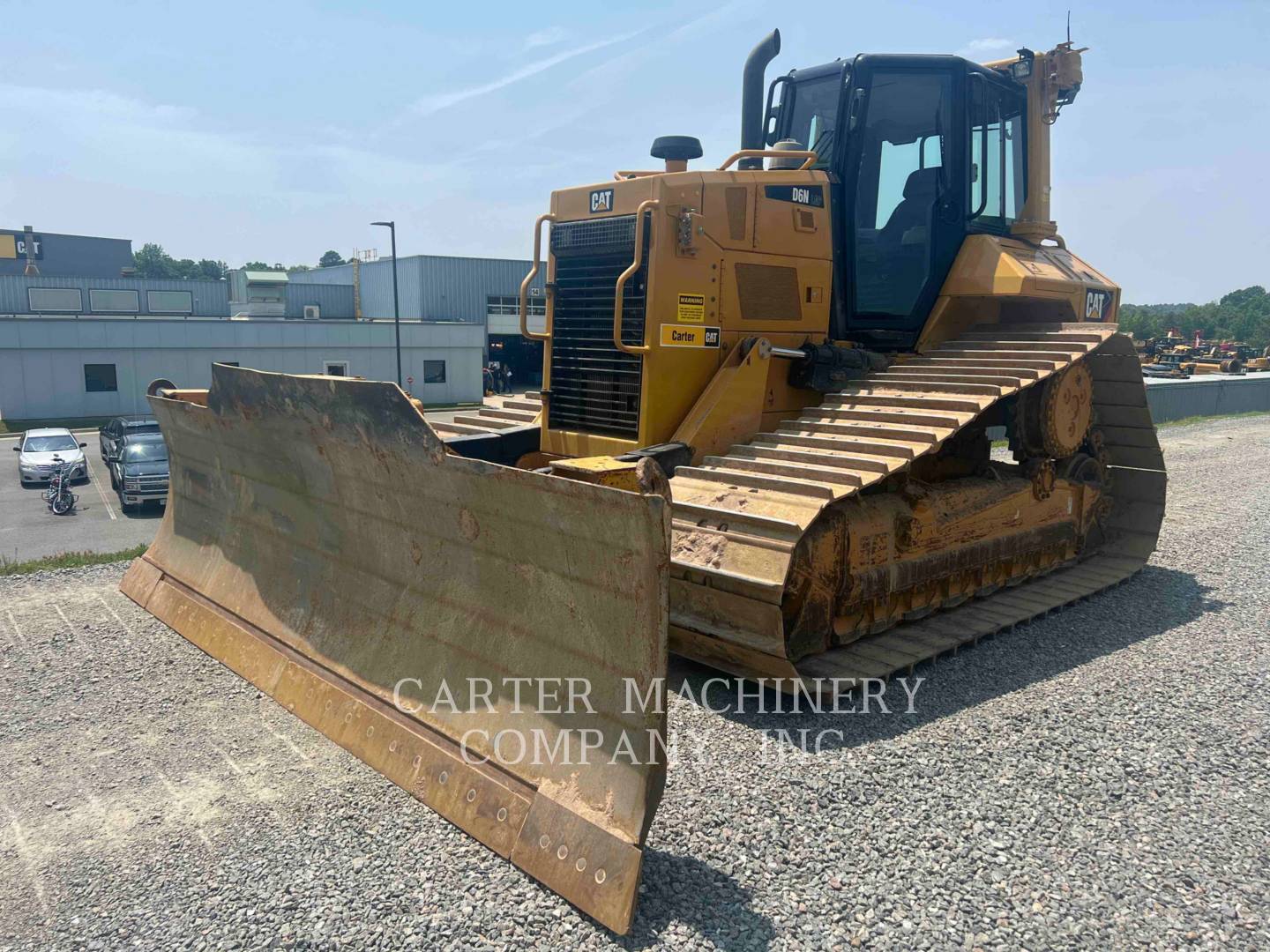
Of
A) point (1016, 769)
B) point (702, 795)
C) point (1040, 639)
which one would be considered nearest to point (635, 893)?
point (702, 795)

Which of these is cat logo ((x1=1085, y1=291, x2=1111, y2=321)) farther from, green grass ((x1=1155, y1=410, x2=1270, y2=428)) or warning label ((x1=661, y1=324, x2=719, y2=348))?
green grass ((x1=1155, y1=410, x2=1270, y2=428))

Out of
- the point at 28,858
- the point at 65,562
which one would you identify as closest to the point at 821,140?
the point at 28,858

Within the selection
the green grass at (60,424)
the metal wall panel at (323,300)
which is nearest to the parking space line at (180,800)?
the green grass at (60,424)

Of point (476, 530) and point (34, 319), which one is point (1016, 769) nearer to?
point (476, 530)

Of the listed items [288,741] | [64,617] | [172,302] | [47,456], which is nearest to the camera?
[288,741]

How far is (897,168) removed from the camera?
7.00 meters

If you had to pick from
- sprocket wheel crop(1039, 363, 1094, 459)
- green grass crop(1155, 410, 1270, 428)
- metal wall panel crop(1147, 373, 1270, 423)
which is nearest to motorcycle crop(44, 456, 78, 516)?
sprocket wheel crop(1039, 363, 1094, 459)

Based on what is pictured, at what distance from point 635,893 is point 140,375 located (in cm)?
2855

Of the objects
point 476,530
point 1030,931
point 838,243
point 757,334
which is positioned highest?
point 838,243

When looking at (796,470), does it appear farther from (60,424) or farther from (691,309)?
(60,424)

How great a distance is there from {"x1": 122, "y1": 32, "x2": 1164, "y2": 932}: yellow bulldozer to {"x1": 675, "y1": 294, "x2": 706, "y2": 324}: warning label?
2 centimetres

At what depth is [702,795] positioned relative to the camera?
394 cm

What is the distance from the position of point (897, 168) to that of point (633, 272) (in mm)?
2432

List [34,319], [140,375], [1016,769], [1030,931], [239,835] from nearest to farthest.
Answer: [1030,931] < [239,835] < [1016,769] < [34,319] < [140,375]
